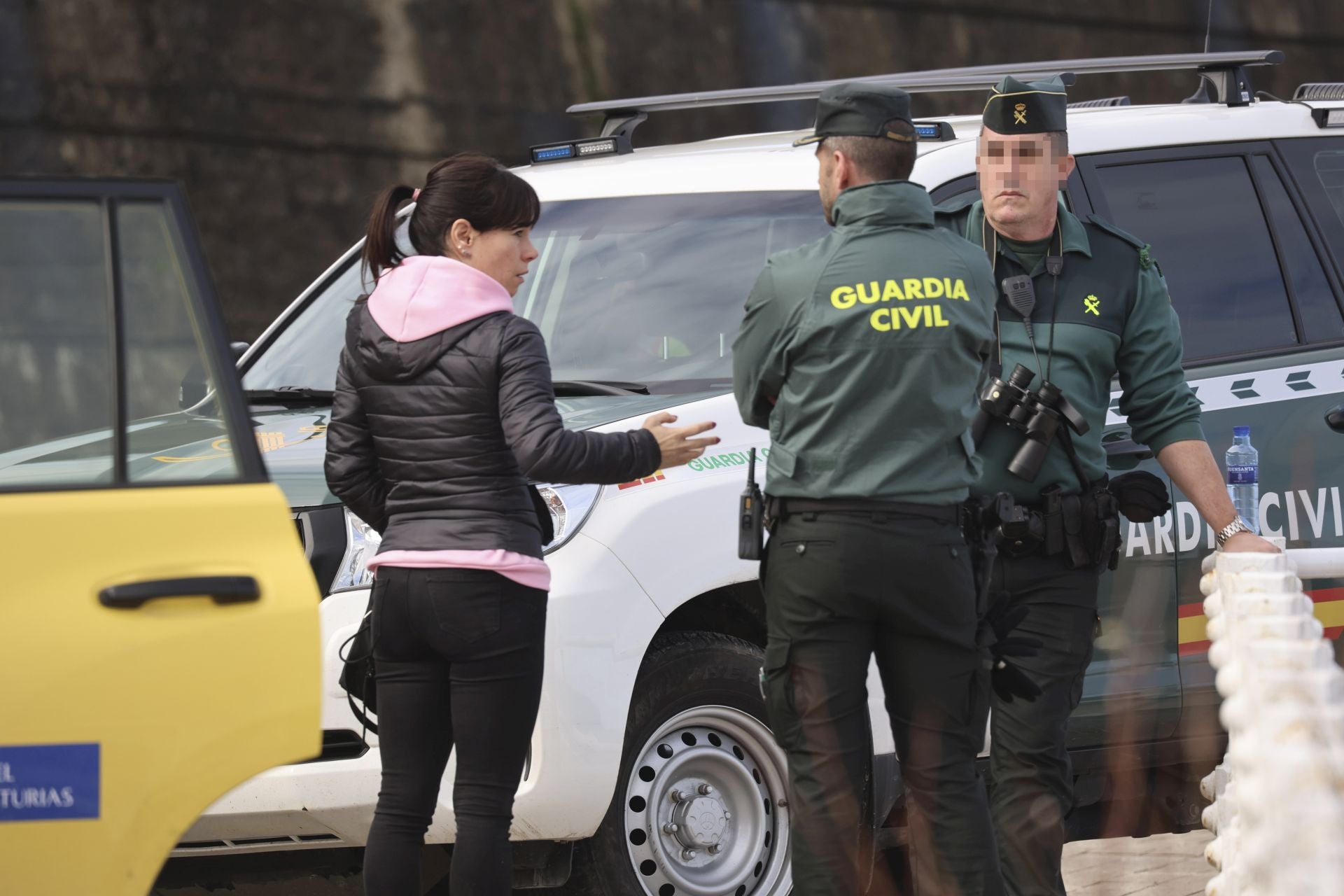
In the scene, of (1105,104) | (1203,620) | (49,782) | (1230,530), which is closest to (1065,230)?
(1230,530)

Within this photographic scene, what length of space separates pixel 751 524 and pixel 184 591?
1.39m

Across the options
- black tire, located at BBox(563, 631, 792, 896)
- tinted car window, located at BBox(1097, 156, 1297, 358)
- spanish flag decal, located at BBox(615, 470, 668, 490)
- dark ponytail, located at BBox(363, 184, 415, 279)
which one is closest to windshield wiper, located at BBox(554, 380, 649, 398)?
spanish flag decal, located at BBox(615, 470, 668, 490)

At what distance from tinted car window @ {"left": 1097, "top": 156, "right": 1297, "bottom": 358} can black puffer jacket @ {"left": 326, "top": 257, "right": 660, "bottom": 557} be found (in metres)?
2.21

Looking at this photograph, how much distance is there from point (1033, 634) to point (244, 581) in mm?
2068

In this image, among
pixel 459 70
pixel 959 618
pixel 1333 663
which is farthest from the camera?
pixel 459 70

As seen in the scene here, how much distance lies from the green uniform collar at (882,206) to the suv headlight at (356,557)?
1.33 meters

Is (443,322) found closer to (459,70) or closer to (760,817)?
(760,817)

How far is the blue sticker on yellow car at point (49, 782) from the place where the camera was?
251 cm

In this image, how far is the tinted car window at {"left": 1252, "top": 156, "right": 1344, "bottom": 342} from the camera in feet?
17.9

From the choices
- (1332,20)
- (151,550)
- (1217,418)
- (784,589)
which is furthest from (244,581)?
(1332,20)

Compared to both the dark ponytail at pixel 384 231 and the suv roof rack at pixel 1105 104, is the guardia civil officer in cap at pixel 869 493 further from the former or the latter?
the suv roof rack at pixel 1105 104

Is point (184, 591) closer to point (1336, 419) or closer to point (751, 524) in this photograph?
point (751, 524)

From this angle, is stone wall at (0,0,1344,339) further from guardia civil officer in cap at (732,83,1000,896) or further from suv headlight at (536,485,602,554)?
guardia civil officer in cap at (732,83,1000,896)

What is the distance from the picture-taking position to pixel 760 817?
4.56m
